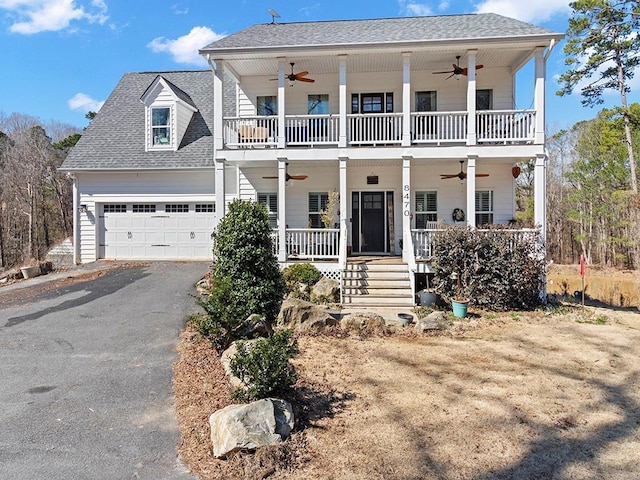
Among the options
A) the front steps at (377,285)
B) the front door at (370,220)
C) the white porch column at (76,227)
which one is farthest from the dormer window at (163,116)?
the front steps at (377,285)

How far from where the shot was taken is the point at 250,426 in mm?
3770

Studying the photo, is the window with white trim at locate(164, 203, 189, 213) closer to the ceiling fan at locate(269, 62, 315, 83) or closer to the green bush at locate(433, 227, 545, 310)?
the ceiling fan at locate(269, 62, 315, 83)

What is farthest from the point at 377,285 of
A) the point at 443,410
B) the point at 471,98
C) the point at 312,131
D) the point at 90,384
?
the point at 90,384

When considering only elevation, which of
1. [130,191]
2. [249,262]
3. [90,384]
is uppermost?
[130,191]

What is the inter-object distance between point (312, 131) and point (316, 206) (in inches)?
114

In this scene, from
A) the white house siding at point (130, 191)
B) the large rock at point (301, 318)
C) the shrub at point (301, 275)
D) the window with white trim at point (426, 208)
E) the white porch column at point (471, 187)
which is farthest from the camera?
the white house siding at point (130, 191)

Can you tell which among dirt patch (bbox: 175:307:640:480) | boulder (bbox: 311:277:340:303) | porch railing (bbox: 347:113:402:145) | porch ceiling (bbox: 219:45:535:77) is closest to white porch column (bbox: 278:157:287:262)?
boulder (bbox: 311:277:340:303)

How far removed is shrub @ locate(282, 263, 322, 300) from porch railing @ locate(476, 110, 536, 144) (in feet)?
21.5

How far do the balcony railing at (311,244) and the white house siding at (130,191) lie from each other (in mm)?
4603

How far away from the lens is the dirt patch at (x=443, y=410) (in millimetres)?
3574

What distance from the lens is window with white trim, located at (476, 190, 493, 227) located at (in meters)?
14.3

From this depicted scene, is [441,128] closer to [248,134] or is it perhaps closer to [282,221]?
[282,221]

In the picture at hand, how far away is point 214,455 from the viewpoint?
375 centimetres

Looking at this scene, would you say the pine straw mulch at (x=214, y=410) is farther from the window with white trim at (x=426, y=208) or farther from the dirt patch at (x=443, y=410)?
the window with white trim at (x=426, y=208)
